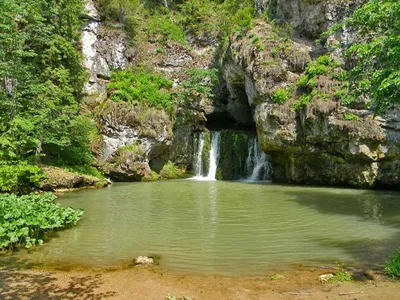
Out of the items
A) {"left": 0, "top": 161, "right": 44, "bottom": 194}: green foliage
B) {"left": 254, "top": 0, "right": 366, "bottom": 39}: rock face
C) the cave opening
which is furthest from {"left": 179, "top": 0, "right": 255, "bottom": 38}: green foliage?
{"left": 0, "top": 161, "right": 44, "bottom": 194}: green foliage

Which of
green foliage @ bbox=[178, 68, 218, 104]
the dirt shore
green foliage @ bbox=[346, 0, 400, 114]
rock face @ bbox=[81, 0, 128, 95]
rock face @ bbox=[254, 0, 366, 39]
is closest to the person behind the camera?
the dirt shore

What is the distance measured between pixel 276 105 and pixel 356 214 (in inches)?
410

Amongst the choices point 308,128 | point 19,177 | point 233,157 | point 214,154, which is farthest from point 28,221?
point 214,154

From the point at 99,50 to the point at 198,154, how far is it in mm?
12461

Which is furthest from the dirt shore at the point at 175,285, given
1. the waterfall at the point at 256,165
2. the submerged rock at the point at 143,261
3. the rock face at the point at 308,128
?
the waterfall at the point at 256,165

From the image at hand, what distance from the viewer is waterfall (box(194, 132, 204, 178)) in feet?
85.3

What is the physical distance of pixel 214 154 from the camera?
84.2 ft

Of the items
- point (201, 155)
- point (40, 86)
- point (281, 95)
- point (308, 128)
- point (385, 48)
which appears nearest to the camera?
point (385, 48)

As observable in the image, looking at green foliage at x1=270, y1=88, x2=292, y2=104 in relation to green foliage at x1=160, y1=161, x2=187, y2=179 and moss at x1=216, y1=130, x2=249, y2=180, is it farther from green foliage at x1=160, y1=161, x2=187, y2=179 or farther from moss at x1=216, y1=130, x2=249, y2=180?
green foliage at x1=160, y1=161, x2=187, y2=179

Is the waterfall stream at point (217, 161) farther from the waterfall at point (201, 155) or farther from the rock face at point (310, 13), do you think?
the rock face at point (310, 13)

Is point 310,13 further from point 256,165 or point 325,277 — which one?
point 325,277

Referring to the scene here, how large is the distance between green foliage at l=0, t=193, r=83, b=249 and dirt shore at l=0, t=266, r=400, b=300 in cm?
137

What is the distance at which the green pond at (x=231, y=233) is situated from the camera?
6.91m

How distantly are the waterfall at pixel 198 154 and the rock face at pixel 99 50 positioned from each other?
28.4 ft
